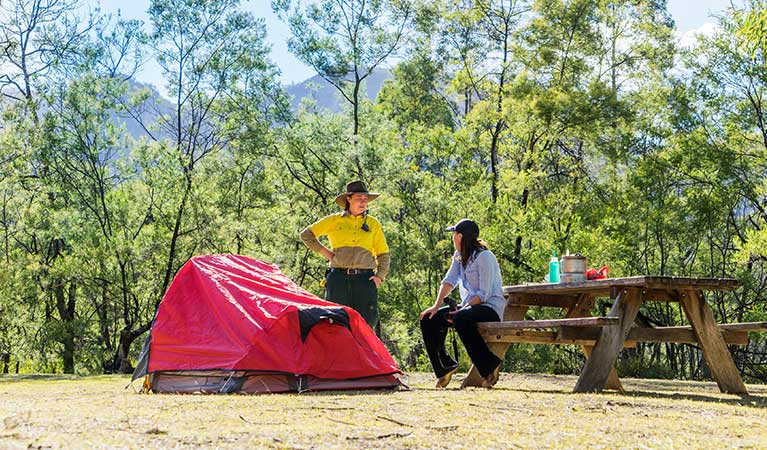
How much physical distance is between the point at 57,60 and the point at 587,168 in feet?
53.4

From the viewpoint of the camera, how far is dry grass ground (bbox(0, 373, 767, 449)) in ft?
11.4

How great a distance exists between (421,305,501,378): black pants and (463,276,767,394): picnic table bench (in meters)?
0.10

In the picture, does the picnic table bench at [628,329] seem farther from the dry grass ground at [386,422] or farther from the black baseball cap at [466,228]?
the black baseball cap at [466,228]

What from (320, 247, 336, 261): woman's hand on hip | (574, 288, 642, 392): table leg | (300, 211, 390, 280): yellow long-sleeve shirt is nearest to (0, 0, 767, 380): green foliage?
(300, 211, 390, 280): yellow long-sleeve shirt

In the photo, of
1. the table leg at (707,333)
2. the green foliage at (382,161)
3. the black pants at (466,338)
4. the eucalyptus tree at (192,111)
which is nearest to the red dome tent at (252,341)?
the black pants at (466,338)

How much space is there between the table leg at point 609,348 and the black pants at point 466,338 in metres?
0.76

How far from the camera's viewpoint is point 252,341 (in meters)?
6.50

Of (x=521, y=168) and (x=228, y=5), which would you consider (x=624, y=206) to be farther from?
(x=228, y=5)

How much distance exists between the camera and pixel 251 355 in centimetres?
645

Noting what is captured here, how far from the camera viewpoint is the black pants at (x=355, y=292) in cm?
770

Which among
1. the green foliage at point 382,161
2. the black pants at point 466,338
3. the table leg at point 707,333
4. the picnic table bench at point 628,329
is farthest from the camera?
the green foliage at point 382,161

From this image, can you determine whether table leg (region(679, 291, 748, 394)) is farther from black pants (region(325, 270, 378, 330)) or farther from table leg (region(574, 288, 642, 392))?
black pants (region(325, 270, 378, 330))

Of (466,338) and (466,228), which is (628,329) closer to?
(466,338)

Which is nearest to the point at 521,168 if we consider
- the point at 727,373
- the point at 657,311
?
the point at 657,311
